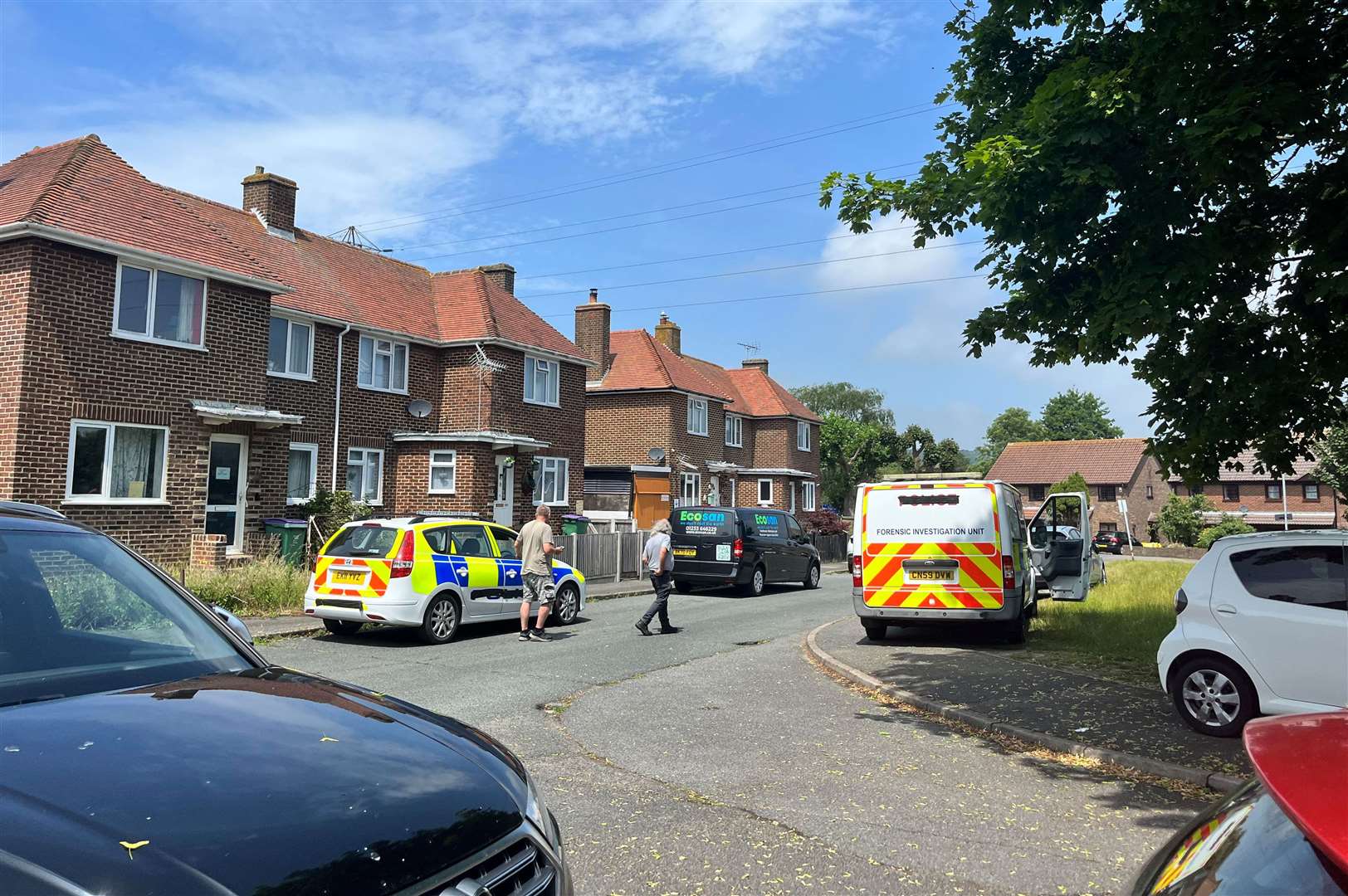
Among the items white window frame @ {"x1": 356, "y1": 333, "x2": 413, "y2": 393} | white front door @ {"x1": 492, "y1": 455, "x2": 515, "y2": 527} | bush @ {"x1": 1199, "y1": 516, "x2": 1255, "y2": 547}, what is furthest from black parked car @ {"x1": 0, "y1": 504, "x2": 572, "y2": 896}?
bush @ {"x1": 1199, "y1": 516, "x2": 1255, "y2": 547}

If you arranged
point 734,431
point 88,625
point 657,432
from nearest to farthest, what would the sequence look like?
point 88,625 → point 657,432 → point 734,431

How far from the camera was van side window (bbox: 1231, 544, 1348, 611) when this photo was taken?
679 centimetres

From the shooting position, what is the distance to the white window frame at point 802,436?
46719 mm

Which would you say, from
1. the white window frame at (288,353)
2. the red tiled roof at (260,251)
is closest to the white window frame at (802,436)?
the red tiled roof at (260,251)

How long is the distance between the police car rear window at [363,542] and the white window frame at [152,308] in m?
7.30

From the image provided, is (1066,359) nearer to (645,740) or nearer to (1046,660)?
(1046,660)

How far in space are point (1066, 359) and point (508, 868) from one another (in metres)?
7.99

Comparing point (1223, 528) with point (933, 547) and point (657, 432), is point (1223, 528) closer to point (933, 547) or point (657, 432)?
point (657, 432)

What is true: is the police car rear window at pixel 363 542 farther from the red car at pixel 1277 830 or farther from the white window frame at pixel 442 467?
the white window frame at pixel 442 467

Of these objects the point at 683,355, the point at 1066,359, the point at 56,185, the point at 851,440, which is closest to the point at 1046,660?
the point at 1066,359

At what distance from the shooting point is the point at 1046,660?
10.5 metres

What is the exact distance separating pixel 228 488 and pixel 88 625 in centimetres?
1701

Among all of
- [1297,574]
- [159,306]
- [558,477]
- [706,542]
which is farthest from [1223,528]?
[159,306]

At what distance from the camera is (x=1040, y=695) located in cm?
843
